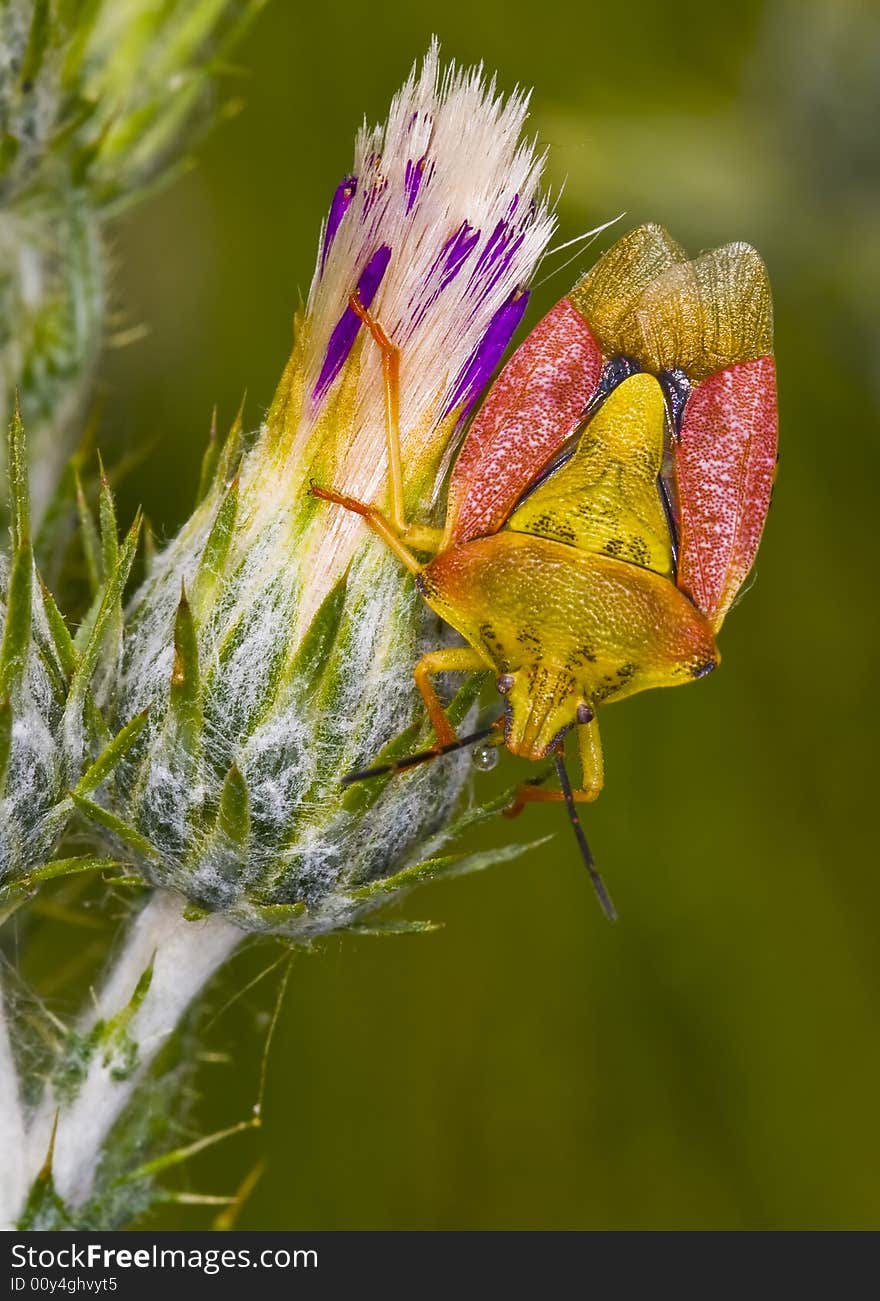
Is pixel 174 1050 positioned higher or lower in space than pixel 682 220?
lower

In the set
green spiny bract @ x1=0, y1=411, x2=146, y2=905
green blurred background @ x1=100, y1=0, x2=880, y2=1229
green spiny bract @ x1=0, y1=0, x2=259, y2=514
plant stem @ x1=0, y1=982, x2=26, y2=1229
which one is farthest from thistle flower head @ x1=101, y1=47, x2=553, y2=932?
green blurred background @ x1=100, y1=0, x2=880, y2=1229

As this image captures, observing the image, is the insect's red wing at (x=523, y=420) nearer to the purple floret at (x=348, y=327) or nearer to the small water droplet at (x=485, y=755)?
the purple floret at (x=348, y=327)

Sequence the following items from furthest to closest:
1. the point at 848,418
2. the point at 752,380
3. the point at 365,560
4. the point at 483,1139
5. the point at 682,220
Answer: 1. the point at 848,418
2. the point at 483,1139
3. the point at 682,220
4. the point at 752,380
5. the point at 365,560

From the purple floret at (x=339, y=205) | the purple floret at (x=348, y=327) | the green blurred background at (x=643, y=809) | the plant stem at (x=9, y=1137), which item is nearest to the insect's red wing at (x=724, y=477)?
the purple floret at (x=348, y=327)

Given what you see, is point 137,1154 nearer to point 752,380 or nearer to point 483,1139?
point 752,380

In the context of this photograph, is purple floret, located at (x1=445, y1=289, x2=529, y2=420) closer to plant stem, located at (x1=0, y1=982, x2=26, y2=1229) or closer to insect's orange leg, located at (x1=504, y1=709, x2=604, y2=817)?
insect's orange leg, located at (x1=504, y1=709, x2=604, y2=817)

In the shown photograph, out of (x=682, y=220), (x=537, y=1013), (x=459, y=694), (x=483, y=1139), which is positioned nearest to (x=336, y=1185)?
(x=483, y=1139)

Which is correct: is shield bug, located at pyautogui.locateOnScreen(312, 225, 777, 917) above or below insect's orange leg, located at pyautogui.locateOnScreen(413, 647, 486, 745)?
above
